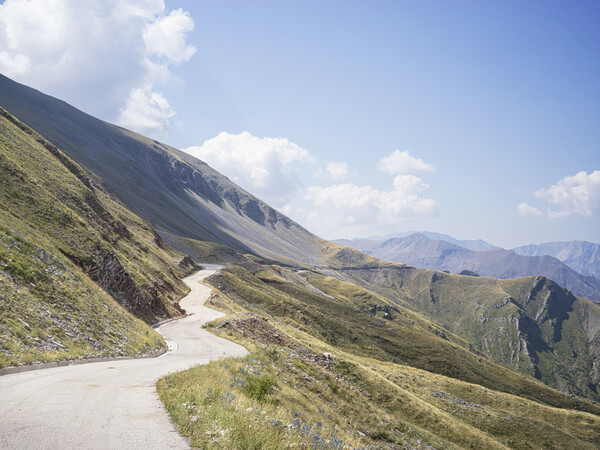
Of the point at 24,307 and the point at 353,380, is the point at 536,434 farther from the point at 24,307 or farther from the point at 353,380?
the point at 24,307

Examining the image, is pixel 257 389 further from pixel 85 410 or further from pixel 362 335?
pixel 362 335

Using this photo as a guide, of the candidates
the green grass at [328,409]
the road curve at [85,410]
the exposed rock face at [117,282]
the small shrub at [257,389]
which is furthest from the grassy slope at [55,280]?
the small shrub at [257,389]

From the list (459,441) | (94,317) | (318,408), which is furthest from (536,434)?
(94,317)

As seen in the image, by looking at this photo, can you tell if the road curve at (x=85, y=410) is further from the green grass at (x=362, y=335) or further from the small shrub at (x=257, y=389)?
the green grass at (x=362, y=335)

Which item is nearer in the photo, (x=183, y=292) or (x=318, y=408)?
(x=318, y=408)

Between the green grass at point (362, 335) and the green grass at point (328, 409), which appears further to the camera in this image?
the green grass at point (362, 335)

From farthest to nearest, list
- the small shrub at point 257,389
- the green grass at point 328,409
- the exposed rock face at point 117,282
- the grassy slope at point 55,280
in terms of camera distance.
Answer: the exposed rock face at point 117,282 < the grassy slope at point 55,280 < the small shrub at point 257,389 < the green grass at point 328,409

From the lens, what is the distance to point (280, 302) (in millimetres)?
93875

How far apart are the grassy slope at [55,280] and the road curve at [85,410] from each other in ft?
9.58

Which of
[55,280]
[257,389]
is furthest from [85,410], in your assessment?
[55,280]

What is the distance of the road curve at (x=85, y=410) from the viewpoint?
7.14 meters

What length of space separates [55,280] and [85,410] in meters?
18.2

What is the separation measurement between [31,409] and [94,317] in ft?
54.4

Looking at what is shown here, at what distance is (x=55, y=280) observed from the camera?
23109 millimetres
